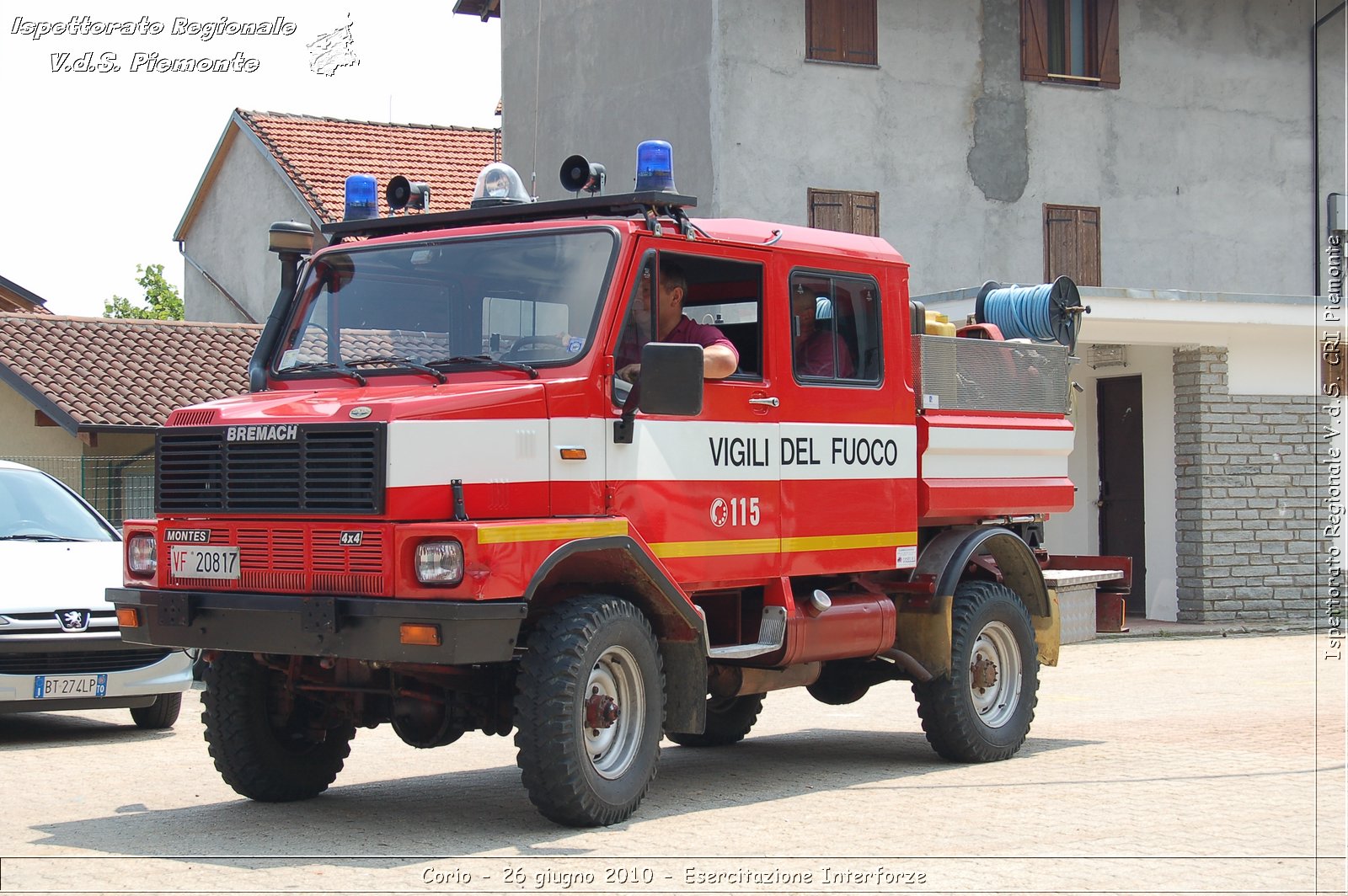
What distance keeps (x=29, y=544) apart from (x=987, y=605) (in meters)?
6.27

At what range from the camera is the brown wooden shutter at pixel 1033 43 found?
2289cm

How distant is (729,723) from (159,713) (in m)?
3.89

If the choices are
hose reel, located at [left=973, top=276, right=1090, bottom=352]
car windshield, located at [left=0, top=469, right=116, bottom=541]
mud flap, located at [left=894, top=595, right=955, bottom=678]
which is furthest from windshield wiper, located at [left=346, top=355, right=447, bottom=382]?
car windshield, located at [left=0, top=469, right=116, bottom=541]

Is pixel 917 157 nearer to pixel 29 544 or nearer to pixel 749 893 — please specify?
pixel 29 544

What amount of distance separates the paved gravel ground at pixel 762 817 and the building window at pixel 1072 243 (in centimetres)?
1160

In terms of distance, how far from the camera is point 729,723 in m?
10.8

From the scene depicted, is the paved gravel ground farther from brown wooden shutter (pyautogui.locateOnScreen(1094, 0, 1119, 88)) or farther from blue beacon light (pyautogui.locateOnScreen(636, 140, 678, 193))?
brown wooden shutter (pyautogui.locateOnScreen(1094, 0, 1119, 88))

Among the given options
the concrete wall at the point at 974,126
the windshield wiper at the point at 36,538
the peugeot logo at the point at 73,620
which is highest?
the concrete wall at the point at 974,126

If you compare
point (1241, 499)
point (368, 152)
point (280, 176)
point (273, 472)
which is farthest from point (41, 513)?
point (368, 152)

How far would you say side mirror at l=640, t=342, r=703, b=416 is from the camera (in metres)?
7.49

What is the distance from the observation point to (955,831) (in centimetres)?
743

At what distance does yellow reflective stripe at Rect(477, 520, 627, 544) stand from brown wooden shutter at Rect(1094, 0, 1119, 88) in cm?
1774

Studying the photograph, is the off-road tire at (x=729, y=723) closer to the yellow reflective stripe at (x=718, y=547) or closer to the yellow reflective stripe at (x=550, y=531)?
the yellow reflective stripe at (x=718, y=547)

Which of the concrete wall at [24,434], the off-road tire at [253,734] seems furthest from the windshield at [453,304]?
the concrete wall at [24,434]
